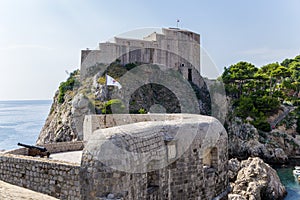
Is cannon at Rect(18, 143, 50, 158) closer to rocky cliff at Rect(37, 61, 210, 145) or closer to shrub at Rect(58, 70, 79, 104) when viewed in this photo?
rocky cliff at Rect(37, 61, 210, 145)

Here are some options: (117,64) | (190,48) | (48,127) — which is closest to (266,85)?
(190,48)

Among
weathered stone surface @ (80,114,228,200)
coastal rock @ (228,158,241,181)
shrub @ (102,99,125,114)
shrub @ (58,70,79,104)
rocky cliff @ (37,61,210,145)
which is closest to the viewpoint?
weathered stone surface @ (80,114,228,200)

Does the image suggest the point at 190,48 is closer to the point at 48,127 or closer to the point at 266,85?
the point at 266,85

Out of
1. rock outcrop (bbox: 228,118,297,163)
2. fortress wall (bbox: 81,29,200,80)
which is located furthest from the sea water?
fortress wall (bbox: 81,29,200,80)

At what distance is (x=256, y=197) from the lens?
18.5m

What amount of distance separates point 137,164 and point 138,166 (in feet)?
0.27

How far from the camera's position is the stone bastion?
6.89 m

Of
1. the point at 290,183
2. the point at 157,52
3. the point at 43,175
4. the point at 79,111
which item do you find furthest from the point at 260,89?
the point at 43,175

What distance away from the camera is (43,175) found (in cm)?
775

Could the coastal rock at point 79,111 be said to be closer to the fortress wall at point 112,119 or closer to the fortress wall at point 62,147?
the fortress wall at point 62,147

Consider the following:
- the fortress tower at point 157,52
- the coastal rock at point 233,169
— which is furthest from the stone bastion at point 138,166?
the fortress tower at point 157,52

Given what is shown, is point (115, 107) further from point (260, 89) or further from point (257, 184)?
point (260, 89)

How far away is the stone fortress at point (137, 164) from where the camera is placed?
6906 millimetres

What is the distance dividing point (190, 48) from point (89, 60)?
1849cm
